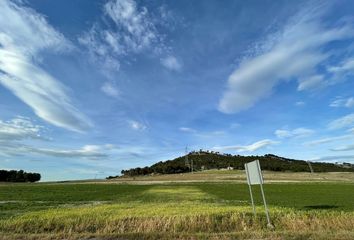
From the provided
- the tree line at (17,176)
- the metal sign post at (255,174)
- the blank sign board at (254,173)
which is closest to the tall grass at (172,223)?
the metal sign post at (255,174)

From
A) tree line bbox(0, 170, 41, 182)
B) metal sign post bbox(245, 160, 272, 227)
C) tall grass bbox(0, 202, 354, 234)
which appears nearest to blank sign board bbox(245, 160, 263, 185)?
metal sign post bbox(245, 160, 272, 227)

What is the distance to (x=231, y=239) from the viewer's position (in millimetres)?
13508

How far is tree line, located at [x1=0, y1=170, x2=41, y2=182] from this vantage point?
162 meters

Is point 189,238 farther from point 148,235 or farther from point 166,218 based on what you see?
point 166,218

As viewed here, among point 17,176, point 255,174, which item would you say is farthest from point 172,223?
point 17,176

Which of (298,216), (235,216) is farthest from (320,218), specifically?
(235,216)

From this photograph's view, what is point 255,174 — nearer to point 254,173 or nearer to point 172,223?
point 254,173

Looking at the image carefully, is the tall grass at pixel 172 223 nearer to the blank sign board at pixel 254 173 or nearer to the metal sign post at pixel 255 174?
the metal sign post at pixel 255 174

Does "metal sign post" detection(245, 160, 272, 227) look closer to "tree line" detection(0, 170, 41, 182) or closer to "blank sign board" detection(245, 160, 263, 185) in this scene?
"blank sign board" detection(245, 160, 263, 185)

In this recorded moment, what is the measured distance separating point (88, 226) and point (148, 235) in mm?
3784

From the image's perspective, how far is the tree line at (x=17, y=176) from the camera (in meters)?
162

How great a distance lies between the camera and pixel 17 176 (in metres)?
168

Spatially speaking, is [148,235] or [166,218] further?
[166,218]

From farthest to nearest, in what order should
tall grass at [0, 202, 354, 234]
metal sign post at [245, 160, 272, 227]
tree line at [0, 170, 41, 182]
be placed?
tree line at [0, 170, 41, 182] → metal sign post at [245, 160, 272, 227] → tall grass at [0, 202, 354, 234]
